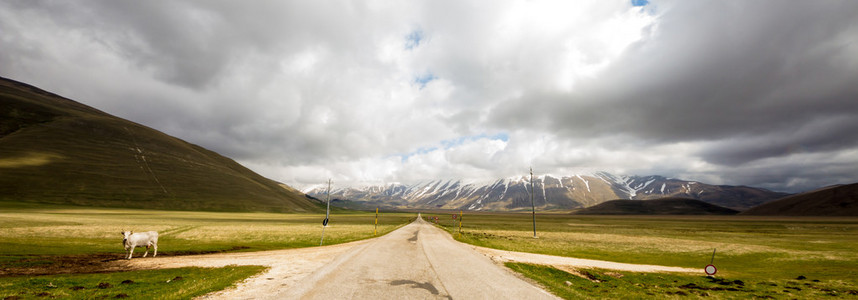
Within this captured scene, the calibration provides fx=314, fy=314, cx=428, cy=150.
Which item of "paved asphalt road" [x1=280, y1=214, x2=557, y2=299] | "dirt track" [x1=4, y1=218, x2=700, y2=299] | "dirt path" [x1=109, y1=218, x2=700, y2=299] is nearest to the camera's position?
"paved asphalt road" [x1=280, y1=214, x2=557, y2=299]

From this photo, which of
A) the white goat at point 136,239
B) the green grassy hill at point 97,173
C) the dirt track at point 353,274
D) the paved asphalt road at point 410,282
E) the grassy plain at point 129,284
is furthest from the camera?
the green grassy hill at point 97,173

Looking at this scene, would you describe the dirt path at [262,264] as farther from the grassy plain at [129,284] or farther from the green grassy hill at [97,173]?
the green grassy hill at [97,173]

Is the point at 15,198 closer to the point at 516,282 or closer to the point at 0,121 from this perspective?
the point at 0,121

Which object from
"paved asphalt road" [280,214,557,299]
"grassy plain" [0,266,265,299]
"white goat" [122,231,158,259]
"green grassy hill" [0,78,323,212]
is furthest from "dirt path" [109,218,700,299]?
"green grassy hill" [0,78,323,212]

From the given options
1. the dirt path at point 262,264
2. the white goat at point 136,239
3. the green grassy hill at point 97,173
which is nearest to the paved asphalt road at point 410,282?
the dirt path at point 262,264

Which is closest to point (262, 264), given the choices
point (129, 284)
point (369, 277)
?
point (129, 284)

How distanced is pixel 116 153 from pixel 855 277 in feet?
849

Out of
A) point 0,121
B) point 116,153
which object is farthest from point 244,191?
point 0,121

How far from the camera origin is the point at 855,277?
24.0 metres

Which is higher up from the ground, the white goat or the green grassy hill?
the green grassy hill

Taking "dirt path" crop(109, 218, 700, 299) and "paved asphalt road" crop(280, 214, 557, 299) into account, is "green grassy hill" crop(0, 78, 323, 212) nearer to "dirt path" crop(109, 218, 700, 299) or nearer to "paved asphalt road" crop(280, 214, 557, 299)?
"dirt path" crop(109, 218, 700, 299)

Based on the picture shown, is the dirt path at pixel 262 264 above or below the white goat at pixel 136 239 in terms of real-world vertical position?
below

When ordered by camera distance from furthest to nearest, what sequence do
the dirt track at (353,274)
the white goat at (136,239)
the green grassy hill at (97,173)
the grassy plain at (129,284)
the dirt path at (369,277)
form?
the green grassy hill at (97,173) < the white goat at (136,239) < the dirt track at (353,274) < the dirt path at (369,277) < the grassy plain at (129,284)

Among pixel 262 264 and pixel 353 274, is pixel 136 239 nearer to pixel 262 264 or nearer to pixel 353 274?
pixel 262 264
